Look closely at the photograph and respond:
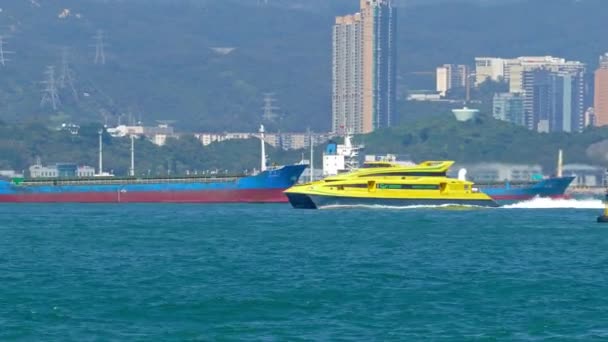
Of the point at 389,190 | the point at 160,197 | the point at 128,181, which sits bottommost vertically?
the point at 160,197

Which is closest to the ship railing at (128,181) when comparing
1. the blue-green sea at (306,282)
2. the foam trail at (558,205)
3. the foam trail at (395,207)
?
the foam trail at (558,205)

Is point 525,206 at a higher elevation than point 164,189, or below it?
below

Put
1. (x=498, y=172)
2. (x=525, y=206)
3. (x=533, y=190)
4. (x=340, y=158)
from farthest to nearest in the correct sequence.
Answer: (x=498, y=172)
(x=533, y=190)
(x=340, y=158)
(x=525, y=206)

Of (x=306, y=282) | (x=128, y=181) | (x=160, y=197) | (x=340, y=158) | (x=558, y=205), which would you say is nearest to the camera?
(x=306, y=282)

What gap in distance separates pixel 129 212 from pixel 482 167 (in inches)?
3005

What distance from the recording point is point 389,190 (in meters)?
118

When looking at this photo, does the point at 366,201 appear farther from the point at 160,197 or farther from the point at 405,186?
the point at 160,197

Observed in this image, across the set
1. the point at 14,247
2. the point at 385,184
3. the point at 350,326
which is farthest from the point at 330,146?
the point at 350,326

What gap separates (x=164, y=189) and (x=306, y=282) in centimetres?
8437

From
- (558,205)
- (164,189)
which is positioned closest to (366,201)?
(558,205)

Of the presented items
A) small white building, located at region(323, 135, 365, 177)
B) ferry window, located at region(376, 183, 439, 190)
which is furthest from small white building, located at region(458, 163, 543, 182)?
ferry window, located at region(376, 183, 439, 190)

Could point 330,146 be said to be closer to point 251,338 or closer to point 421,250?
point 421,250

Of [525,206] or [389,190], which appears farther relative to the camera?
[525,206]

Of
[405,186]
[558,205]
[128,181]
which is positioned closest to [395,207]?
[405,186]
